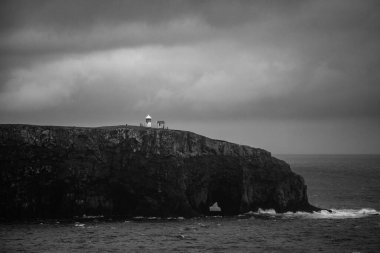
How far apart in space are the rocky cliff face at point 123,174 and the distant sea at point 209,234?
12.5ft

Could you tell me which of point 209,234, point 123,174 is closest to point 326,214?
point 209,234

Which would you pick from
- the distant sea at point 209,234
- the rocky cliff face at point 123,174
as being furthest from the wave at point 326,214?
the rocky cliff face at point 123,174

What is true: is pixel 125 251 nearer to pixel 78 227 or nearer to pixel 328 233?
pixel 78 227

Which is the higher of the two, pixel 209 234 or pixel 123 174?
pixel 123 174

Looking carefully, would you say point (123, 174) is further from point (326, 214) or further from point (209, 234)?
point (326, 214)

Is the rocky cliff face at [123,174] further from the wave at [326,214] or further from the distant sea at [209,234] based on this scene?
the distant sea at [209,234]

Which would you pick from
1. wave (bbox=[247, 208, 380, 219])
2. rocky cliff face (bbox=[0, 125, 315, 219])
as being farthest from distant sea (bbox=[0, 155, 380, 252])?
rocky cliff face (bbox=[0, 125, 315, 219])

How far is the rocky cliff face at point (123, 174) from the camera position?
267 ft

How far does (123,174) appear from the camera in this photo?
3310 inches

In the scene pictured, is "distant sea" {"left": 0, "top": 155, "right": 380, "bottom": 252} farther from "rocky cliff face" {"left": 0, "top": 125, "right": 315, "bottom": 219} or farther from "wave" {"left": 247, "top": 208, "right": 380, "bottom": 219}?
Answer: "rocky cliff face" {"left": 0, "top": 125, "right": 315, "bottom": 219}

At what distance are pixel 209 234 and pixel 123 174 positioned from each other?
68.2 feet

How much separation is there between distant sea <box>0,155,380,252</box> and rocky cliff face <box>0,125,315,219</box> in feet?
12.5

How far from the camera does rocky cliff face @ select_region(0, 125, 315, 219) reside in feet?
267

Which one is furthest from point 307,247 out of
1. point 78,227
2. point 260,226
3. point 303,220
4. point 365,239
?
point 78,227
